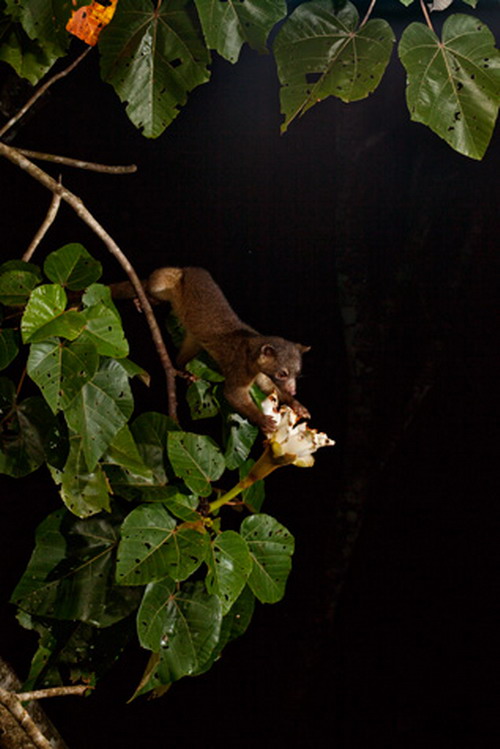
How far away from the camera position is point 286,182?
2.37 metres

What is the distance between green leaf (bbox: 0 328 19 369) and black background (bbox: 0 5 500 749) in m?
1.16

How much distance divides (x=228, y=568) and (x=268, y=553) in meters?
0.13

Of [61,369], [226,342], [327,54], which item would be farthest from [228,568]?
[327,54]

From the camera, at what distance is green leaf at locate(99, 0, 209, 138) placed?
1265mm

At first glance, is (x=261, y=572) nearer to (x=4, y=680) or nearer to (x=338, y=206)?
(x=4, y=680)

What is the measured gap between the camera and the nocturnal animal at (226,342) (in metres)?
1.70

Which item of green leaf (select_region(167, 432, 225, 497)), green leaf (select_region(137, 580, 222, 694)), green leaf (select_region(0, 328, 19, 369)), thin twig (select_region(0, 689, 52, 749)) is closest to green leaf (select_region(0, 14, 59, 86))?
green leaf (select_region(0, 328, 19, 369))

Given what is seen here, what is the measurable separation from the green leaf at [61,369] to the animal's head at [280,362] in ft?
2.23

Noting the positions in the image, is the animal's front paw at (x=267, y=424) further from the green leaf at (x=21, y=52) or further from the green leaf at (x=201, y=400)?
the green leaf at (x=21, y=52)

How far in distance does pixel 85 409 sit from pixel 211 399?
1.50 ft

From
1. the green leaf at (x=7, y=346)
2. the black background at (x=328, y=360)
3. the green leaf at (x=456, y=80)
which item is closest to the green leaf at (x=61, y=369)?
the green leaf at (x=7, y=346)

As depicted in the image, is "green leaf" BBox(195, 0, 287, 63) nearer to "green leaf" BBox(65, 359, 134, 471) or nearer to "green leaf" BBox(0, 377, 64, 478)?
"green leaf" BBox(65, 359, 134, 471)

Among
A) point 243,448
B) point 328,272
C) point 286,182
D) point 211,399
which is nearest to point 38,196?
point 286,182

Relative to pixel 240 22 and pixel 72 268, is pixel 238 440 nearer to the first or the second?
pixel 72 268
